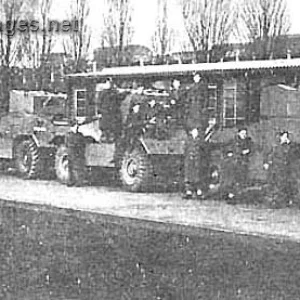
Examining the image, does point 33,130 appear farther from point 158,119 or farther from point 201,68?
point 201,68

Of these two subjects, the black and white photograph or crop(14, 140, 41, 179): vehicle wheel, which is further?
Result: crop(14, 140, 41, 179): vehicle wheel

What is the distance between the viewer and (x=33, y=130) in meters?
21.5

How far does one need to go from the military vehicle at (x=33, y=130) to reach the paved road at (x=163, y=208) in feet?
4.12

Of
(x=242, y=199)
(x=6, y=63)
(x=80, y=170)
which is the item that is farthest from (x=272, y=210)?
(x=6, y=63)

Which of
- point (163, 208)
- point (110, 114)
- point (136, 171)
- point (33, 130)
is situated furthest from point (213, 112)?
point (33, 130)

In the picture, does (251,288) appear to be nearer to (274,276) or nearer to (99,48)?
(274,276)

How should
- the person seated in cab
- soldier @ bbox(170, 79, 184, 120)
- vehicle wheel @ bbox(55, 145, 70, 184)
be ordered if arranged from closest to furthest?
soldier @ bbox(170, 79, 184, 120) < the person seated in cab < vehicle wheel @ bbox(55, 145, 70, 184)

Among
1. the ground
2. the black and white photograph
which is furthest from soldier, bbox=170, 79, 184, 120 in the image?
the ground

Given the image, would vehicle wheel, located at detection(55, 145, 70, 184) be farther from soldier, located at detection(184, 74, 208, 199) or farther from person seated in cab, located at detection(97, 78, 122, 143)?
soldier, located at detection(184, 74, 208, 199)

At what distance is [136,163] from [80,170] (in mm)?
1863

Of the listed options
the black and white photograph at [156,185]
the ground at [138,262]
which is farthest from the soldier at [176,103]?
the ground at [138,262]

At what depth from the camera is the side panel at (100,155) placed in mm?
19336

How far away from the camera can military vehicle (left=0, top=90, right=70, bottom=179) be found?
21281 mm

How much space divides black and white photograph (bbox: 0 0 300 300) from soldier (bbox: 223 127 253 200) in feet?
0.08
